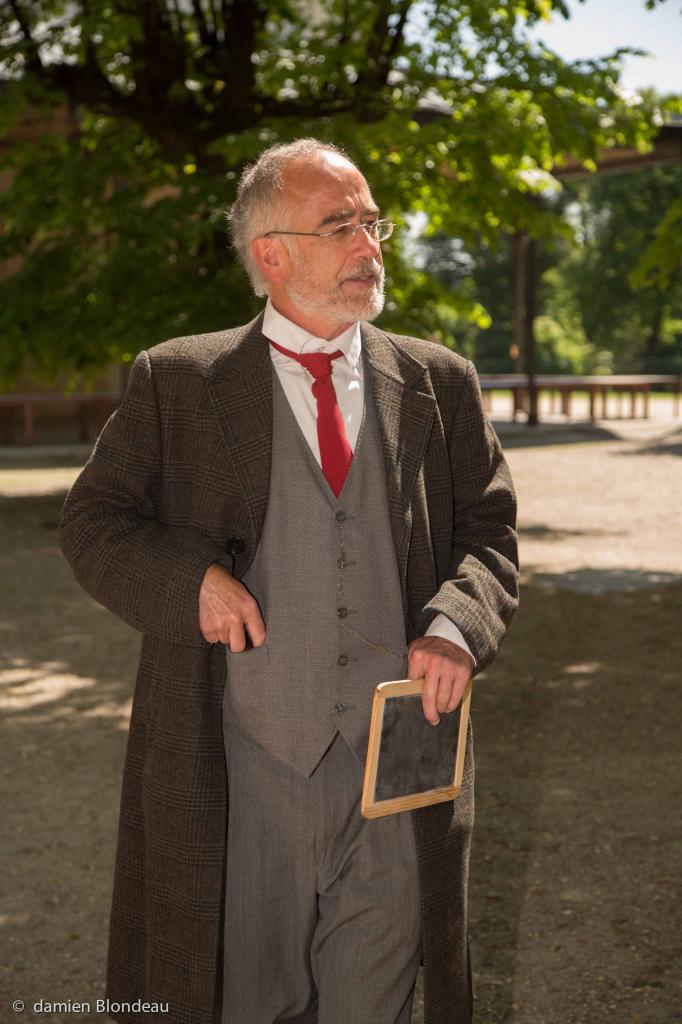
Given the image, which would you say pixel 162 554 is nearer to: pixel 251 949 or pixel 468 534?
pixel 468 534

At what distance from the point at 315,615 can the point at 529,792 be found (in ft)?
10.6

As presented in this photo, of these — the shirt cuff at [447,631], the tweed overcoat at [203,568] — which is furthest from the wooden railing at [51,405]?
the shirt cuff at [447,631]

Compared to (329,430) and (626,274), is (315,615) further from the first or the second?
(626,274)

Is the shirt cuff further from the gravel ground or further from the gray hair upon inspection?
the gravel ground

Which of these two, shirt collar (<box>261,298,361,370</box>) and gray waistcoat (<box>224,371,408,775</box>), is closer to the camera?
gray waistcoat (<box>224,371,408,775</box>)

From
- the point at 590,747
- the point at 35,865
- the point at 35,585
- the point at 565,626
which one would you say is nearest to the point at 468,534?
the point at 35,865

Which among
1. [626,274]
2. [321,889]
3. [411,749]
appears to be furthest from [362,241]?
[626,274]

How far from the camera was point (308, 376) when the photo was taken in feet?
8.64

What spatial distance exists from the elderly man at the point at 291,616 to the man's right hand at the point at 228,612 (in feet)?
0.11

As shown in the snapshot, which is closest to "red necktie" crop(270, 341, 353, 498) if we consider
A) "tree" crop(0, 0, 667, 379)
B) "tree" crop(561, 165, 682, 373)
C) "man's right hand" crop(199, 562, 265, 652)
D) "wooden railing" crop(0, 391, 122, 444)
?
"man's right hand" crop(199, 562, 265, 652)

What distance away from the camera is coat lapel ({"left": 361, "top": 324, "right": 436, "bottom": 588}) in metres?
2.55

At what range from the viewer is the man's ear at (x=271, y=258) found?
103 inches

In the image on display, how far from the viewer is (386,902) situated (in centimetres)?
257

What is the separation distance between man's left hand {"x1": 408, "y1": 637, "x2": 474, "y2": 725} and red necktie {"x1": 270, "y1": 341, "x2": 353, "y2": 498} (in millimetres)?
329
